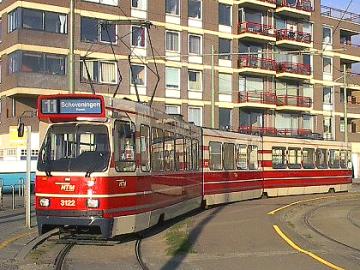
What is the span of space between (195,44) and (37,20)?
14.4m

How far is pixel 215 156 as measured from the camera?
74.4 ft

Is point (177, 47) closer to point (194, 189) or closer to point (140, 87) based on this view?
point (140, 87)

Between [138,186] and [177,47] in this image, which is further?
[177,47]

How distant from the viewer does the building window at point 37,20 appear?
138 ft

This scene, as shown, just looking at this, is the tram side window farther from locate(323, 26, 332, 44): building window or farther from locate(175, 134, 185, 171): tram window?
locate(323, 26, 332, 44): building window

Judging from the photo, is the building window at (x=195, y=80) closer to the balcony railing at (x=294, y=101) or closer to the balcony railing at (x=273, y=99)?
the balcony railing at (x=273, y=99)

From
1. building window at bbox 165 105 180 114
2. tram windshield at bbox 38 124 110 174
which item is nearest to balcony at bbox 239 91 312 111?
building window at bbox 165 105 180 114

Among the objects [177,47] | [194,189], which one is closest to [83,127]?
[194,189]

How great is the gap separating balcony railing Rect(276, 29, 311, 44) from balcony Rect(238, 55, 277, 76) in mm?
2668

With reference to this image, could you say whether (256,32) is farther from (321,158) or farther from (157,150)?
(157,150)

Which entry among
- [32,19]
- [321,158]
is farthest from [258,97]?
[321,158]

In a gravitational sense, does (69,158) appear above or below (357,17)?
below

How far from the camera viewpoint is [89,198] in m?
11.9

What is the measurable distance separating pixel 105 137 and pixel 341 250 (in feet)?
17.1
